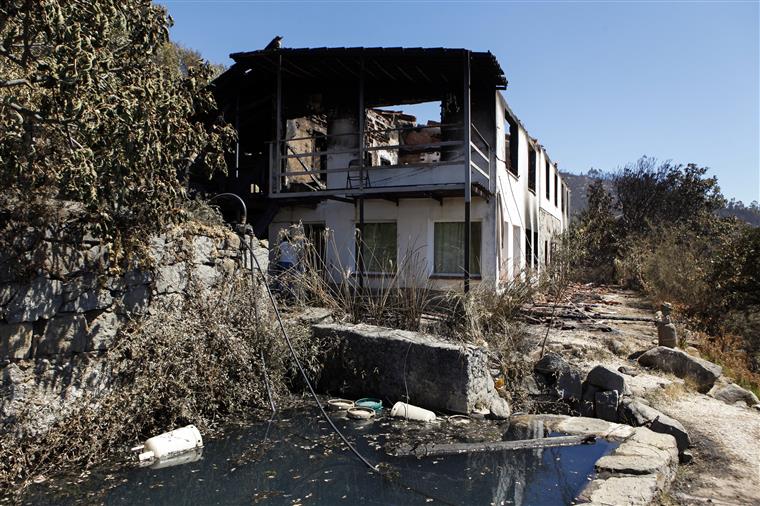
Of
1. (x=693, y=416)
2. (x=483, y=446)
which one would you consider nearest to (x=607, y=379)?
(x=693, y=416)

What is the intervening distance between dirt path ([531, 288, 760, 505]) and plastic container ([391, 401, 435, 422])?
2311 millimetres

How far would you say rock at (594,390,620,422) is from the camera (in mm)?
5969

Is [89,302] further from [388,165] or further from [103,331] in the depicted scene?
[388,165]

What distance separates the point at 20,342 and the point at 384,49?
914cm

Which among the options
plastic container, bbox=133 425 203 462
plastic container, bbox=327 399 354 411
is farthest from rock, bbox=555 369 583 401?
plastic container, bbox=133 425 203 462

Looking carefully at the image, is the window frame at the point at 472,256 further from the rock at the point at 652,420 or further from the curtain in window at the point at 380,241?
the rock at the point at 652,420

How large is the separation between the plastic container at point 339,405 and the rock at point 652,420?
9.57ft

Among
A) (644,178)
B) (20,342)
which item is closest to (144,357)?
(20,342)

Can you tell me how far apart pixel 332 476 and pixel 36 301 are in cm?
273

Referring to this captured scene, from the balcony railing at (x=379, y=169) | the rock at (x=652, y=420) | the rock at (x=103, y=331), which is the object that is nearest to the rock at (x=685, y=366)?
the rock at (x=652, y=420)

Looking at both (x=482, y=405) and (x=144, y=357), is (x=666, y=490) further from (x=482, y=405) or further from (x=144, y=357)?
(x=144, y=357)

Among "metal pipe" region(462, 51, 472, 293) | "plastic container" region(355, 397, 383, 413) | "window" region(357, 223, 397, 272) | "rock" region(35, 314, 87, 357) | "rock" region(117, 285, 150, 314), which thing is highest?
"metal pipe" region(462, 51, 472, 293)

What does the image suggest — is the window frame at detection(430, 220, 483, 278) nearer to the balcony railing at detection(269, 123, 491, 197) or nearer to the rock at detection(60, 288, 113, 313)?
the balcony railing at detection(269, 123, 491, 197)

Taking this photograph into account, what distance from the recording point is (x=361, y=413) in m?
5.89
